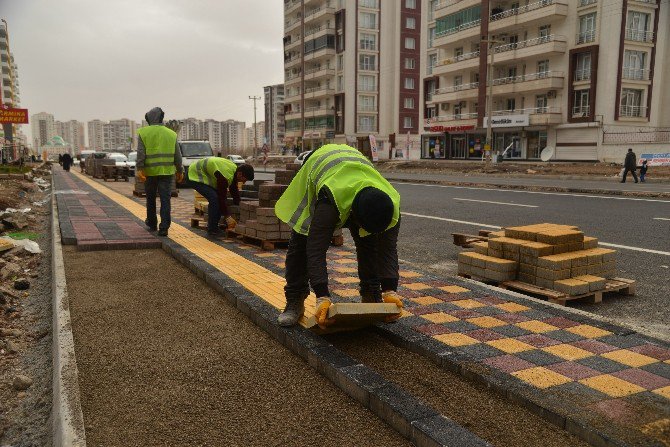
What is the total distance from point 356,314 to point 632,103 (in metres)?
40.7

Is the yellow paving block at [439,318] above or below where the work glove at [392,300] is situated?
below

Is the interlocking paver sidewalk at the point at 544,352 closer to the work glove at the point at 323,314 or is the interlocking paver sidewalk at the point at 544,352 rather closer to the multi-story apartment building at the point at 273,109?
the work glove at the point at 323,314

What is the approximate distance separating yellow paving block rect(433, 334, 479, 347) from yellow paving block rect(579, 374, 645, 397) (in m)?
0.76

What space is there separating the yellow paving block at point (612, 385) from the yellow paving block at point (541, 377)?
119 millimetres

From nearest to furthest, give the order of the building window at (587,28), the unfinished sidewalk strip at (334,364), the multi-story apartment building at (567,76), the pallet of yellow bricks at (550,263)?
the unfinished sidewalk strip at (334,364) < the pallet of yellow bricks at (550,263) < the multi-story apartment building at (567,76) < the building window at (587,28)

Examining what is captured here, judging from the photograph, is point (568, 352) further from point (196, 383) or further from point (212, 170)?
point (212, 170)

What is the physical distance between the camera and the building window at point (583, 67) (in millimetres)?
37781

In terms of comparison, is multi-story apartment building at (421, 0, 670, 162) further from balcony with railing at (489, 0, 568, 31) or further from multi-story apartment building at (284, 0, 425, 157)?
multi-story apartment building at (284, 0, 425, 157)

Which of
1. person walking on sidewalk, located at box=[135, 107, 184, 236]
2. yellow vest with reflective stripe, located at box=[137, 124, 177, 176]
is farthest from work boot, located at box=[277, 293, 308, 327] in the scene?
yellow vest with reflective stripe, located at box=[137, 124, 177, 176]

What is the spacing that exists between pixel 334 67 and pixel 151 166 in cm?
6197

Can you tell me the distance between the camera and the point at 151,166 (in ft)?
27.0

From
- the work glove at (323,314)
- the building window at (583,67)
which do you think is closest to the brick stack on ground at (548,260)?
the work glove at (323,314)

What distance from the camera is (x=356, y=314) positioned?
3.45 meters

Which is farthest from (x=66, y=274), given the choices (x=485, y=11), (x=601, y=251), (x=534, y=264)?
(x=485, y=11)
